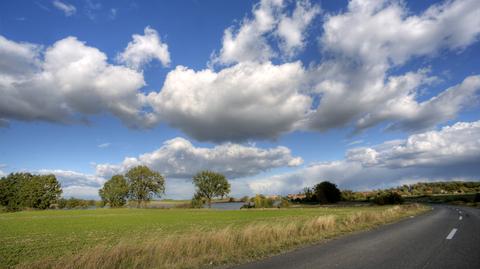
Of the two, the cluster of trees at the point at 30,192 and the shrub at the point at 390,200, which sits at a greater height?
the cluster of trees at the point at 30,192

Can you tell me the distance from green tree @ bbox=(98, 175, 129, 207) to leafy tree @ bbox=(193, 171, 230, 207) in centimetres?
2511

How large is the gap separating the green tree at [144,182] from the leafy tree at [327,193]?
2238 inches

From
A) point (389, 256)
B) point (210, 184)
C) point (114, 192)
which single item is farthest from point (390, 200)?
point (114, 192)

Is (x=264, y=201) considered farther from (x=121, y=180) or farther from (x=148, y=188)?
(x=121, y=180)

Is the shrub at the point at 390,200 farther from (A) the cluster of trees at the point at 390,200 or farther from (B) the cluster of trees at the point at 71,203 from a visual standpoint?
(B) the cluster of trees at the point at 71,203

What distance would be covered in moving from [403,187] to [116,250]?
197650 mm

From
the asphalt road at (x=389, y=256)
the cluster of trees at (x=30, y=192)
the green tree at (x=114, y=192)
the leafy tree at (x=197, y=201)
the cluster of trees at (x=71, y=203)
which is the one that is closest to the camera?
the asphalt road at (x=389, y=256)

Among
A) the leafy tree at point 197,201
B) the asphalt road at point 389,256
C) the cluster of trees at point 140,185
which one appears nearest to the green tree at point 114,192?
the cluster of trees at point 140,185

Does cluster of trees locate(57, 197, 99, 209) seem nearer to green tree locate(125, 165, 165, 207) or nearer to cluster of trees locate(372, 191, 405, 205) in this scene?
green tree locate(125, 165, 165, 207)

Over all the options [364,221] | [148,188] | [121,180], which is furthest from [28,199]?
[364,221]

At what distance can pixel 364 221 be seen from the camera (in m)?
22.5

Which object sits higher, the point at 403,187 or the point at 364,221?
the point at 403,187

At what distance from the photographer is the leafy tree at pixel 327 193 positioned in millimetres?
113625

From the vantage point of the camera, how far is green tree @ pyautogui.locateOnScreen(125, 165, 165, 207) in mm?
103231
